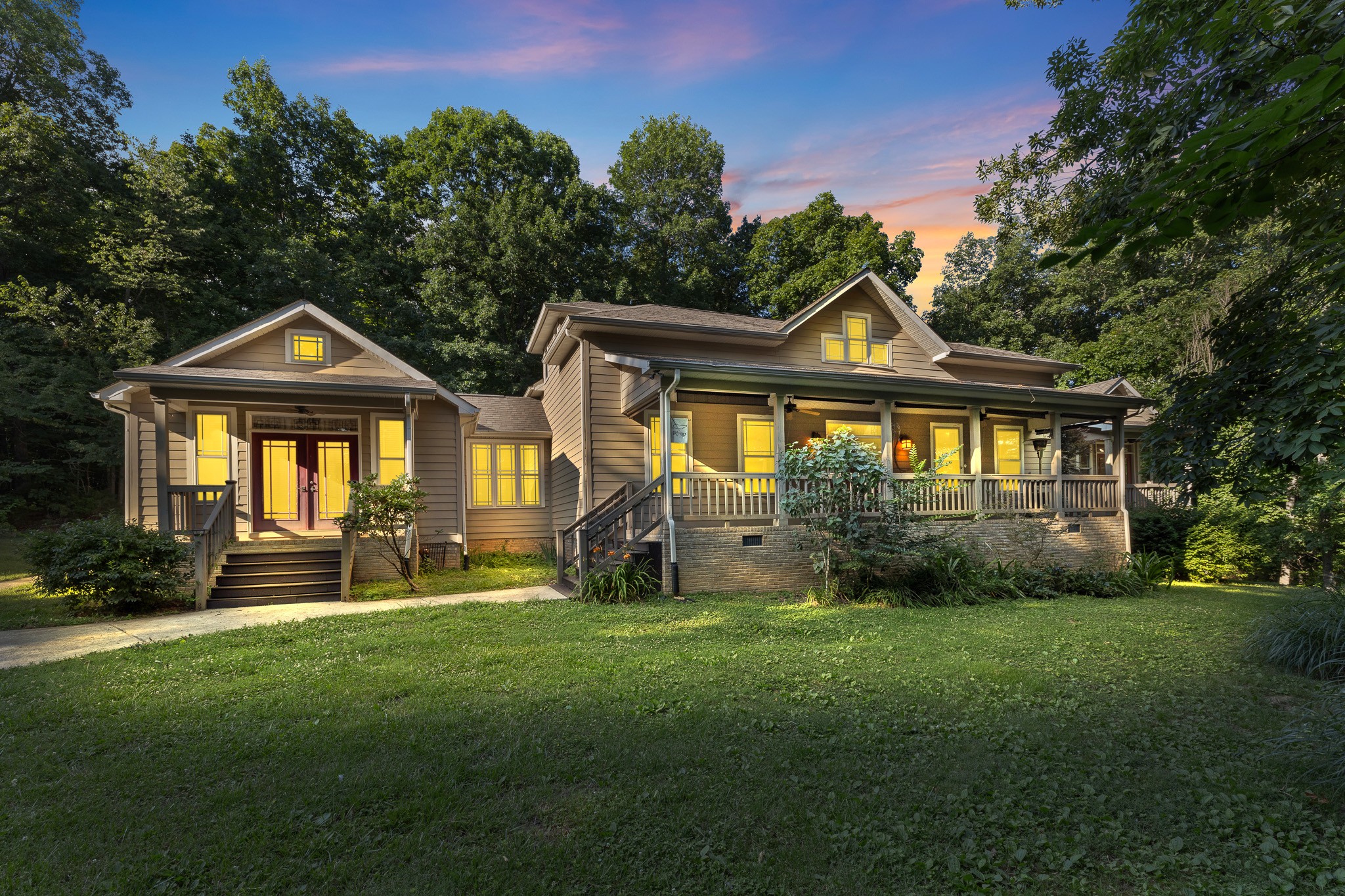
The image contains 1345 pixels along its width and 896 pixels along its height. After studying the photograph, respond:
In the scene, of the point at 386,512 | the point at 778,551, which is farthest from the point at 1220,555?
the point at 386,512

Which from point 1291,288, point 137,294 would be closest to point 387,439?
point 1291,288

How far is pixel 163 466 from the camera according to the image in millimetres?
10922

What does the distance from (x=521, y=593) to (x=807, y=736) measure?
736 centimetres

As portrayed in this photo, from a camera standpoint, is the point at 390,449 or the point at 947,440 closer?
the point at 390,449

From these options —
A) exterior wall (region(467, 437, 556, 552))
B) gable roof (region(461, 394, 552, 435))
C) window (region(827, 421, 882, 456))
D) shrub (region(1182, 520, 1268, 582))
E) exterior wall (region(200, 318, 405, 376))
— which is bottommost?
shrub (region(1182, 520, 1268, 582))

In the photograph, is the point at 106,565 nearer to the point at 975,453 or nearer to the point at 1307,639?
the point at 1307,639

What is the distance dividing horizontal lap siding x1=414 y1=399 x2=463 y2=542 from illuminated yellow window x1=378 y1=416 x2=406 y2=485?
397 mm

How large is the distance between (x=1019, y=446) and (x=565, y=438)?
1206 cm

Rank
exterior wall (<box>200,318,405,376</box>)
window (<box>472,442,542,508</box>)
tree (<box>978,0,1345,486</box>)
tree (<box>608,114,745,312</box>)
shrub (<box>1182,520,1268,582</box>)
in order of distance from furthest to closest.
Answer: tree (<box>608,114,745,312</box>) < window (<box>472,442,542,508</box>) < shrub (<box>1182,520,1268,582</box>) < exterior wall (<box>200,318,405,376</box>) < tree (<box>978,0,1345,486</box>)

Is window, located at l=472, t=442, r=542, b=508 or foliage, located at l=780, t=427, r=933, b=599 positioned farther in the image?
window, located at l=472, t=442, r=542, b=508

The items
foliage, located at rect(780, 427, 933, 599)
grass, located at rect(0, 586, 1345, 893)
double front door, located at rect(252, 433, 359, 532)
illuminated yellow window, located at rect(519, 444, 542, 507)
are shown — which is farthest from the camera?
illuminated yellow window, located at rect(519, 444, 542, 507)

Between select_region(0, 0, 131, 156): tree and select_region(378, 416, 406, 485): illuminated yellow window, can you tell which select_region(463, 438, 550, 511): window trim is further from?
select_region(0, 0, 131, 156): tree

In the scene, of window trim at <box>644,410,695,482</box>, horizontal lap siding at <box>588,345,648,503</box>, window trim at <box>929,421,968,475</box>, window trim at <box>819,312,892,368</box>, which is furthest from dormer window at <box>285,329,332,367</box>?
window trim at <box>929,421,968,475</box>

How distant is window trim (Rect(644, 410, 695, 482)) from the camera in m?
13.5
